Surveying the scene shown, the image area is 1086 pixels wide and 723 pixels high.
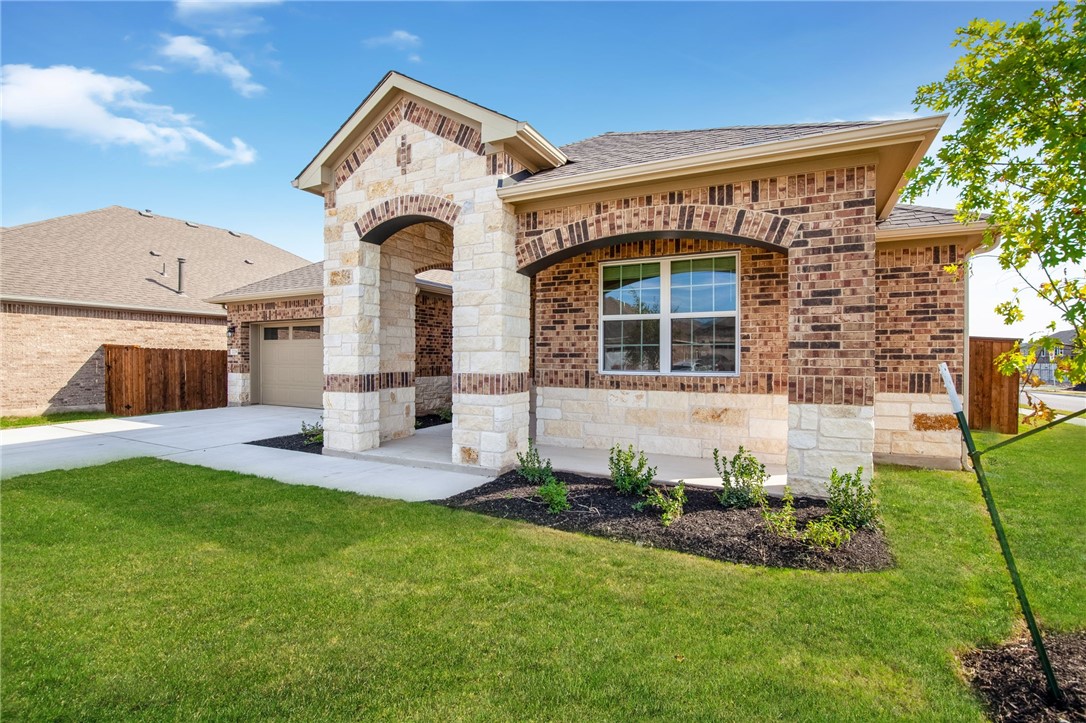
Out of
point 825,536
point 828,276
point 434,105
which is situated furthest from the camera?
point 434,105

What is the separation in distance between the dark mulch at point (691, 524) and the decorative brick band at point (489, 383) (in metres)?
1.24

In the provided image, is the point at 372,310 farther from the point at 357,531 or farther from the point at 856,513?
the point at 856,513

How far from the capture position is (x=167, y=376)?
13.6 metres

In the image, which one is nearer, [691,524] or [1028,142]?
[1028,142]

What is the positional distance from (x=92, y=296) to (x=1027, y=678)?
19.2 m

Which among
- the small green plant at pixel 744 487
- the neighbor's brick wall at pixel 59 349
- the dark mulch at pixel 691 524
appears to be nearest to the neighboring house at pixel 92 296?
the neighbor's brick wall at pixel 59 349

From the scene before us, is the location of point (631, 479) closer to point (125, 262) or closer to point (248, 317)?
point (248, 317)

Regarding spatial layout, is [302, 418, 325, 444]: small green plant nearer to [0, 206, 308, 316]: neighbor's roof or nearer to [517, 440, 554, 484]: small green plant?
[517, 440, 554, 484]: small green plant

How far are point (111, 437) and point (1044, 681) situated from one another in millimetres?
12765

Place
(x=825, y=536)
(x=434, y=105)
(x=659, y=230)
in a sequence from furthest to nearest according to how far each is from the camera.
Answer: (x=434, y=105) → (x=659, y=230) → (x=825, y=536)

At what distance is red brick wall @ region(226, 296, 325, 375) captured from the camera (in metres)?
13.4

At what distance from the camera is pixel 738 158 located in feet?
17.6

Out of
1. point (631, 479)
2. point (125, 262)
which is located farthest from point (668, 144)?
point (125, 262)

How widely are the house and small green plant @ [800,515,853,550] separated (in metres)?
1.13
